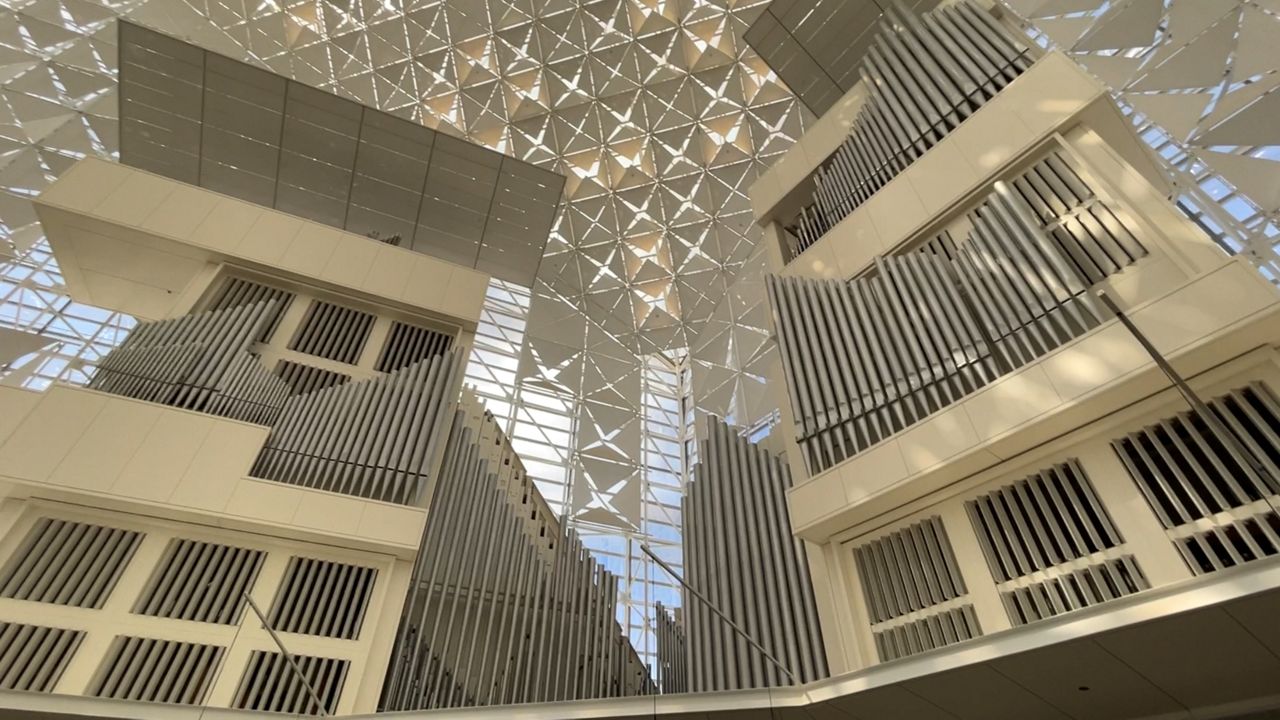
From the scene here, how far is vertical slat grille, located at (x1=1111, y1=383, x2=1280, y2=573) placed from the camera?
17.4 ft

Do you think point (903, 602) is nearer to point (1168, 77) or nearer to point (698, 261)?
point (1168, 77)

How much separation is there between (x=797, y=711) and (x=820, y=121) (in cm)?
1051

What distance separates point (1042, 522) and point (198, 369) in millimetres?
11121

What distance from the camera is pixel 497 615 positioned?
9.51m

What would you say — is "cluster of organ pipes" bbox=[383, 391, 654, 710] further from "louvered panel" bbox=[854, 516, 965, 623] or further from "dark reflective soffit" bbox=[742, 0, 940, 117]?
"dark reflective soffit" bbox=[742, 0, 940, 117]

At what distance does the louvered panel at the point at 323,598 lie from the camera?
9.05 meters

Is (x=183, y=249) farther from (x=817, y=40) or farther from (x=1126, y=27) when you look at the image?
(x=1126, y=27)

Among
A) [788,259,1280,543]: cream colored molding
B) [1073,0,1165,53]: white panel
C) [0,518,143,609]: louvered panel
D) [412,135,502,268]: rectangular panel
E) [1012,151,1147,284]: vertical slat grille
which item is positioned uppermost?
[1073,0,1165,53]: white panel

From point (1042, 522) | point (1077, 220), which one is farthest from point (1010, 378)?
point (1077, 220)

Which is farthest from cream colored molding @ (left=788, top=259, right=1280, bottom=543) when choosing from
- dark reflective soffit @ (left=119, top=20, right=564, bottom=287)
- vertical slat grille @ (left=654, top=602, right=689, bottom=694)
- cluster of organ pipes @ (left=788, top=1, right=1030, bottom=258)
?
dark reflective soffit @ (left=119, top=20, right=564, bottom=287)

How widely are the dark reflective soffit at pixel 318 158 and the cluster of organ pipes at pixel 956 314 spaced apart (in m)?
9.20

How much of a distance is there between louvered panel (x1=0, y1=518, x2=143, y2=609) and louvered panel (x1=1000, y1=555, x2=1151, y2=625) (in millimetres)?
10109

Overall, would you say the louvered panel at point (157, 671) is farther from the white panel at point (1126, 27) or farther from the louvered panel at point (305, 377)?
the white panel at point (1126, 27)

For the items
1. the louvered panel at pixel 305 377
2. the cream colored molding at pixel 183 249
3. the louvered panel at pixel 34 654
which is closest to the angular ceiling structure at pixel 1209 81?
the cream colored molding at pixel 183 249
